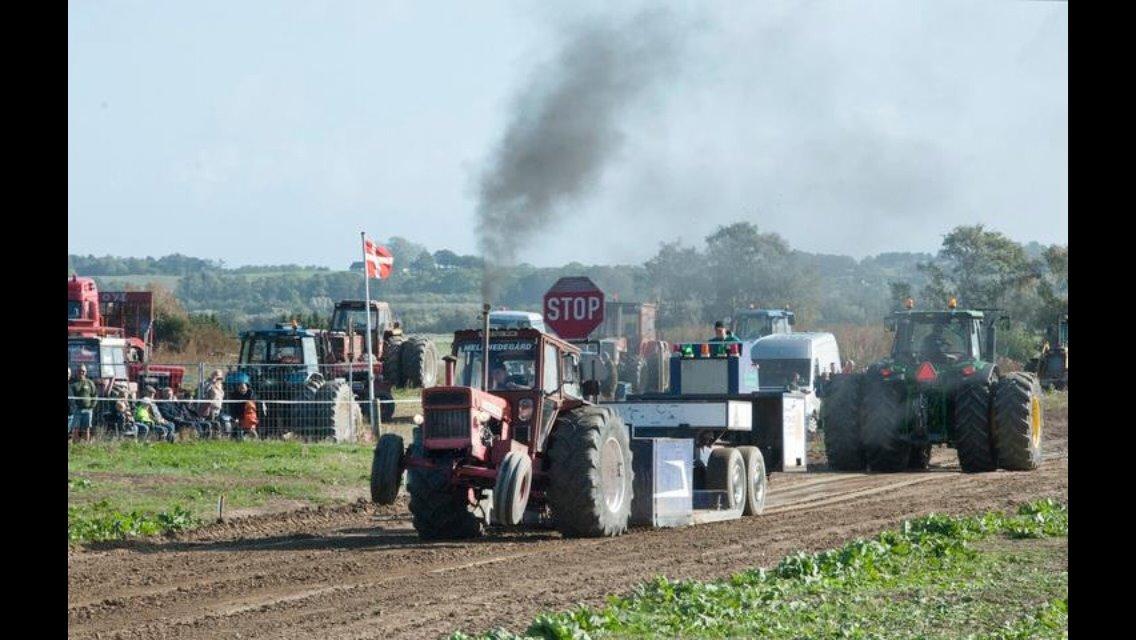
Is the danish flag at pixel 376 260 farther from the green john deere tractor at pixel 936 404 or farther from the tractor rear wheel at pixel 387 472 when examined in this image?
the tractor rear wheel at pixel 387 472

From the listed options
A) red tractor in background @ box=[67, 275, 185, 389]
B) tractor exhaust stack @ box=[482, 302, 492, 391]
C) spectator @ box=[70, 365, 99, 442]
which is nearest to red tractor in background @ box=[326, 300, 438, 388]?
red tractor in background @ box=[67, 275, 185, 389]

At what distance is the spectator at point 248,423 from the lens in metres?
26.6

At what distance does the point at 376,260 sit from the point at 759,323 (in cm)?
1240

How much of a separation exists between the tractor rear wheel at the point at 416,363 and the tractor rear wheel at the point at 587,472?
19158mm

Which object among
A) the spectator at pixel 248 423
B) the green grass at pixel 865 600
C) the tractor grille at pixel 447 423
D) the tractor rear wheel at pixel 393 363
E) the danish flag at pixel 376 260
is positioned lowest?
the green grass at pixel 865 600

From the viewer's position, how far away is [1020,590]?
9938mm

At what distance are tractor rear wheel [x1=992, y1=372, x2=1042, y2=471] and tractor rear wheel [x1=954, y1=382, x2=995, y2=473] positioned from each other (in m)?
0.13

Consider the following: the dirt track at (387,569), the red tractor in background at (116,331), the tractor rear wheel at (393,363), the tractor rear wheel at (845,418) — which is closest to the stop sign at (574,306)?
the dirt track at (387,569)

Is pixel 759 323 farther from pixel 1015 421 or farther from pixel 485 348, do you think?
pixel 485 348

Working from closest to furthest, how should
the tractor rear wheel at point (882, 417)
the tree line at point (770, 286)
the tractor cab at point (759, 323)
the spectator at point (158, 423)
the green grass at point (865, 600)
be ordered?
the green grass at point (865, 600), the tractor rear wheel at point (882, 417), the spectator at point (158, 423), the tractor cab at point (759, 323), the tree line at point (770, 286)

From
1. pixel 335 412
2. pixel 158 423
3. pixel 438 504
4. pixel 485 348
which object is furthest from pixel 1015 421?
pixel 158 423

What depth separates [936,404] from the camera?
73.6ft
